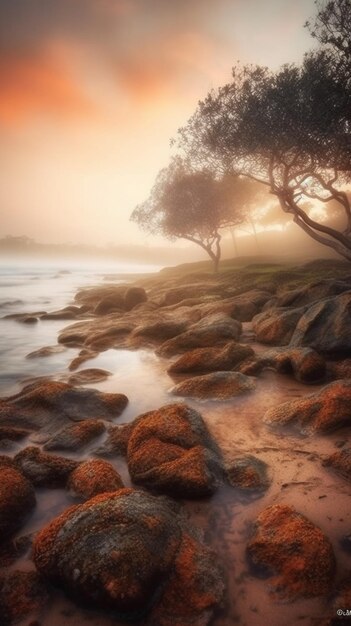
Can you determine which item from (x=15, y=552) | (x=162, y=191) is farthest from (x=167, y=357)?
(x=162, y=191)

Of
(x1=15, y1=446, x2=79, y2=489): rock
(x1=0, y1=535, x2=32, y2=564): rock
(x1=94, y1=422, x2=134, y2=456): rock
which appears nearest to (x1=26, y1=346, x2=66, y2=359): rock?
(x1=94, y1=422, x2=134, y2=456): rock

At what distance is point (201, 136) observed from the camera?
73.3 feet

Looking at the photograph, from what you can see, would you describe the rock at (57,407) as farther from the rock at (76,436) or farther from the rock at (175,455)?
the rock at (175,455)

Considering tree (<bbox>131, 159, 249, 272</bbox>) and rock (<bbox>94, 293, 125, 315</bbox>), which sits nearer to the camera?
rock (<bbox>94, 293, 125, 315</bbox>)

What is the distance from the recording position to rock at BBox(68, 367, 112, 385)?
10180mm

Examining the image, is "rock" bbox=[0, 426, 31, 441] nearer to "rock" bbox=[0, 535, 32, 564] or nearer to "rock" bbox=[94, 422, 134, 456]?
"rock" bbox=[94, 422, 134, 456]

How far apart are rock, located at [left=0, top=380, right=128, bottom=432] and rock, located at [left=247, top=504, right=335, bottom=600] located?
4.30 metres

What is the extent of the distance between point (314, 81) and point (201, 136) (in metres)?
7.40

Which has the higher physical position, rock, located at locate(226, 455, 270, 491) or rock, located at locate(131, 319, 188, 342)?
rock, located at locate(131, 319, 188, 342)

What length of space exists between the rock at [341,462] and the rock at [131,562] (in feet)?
7.29

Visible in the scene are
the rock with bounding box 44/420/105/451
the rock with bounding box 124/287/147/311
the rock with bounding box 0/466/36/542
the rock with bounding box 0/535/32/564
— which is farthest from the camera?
the rock with bounding box 124/287/147/311

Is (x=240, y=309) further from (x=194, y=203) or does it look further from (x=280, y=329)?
(x=194, y=203)

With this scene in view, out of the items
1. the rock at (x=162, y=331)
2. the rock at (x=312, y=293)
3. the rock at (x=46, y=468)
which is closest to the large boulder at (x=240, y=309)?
the rock at (x=312, y=293)

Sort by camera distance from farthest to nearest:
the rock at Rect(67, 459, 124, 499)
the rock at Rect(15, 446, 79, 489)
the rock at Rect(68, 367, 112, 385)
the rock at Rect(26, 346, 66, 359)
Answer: the rock at Rect(26, 346, 66, 359), the rock at Rect(68, 367, 112, 385), the rock at Rect(15, 446, 79, 489), the rock at Rect(67, 459, 124, 499)
